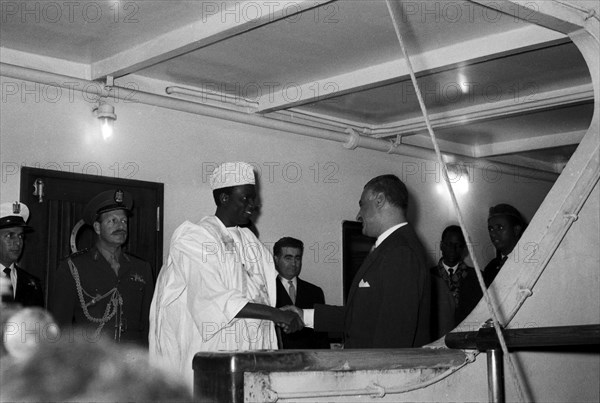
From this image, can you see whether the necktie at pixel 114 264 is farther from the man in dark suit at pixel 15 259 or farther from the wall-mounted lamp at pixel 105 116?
the wall-mounted lamp at pixel 105 116

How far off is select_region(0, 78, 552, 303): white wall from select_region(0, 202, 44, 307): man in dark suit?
54 centimetres

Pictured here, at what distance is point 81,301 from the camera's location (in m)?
5.21

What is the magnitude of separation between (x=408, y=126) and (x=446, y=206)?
2054 millimetres

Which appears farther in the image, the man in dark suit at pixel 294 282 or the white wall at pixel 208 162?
the man in dark suit at pixel 294 282

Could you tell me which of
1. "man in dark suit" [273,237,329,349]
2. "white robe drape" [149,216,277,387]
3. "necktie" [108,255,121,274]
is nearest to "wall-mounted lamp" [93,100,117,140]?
"necktie" [108,255,121,274]

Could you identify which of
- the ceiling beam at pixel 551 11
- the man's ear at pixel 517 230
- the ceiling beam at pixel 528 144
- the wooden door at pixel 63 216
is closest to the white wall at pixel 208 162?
the wooden door at pixel 63 216

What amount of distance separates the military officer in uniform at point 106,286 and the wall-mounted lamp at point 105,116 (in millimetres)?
962

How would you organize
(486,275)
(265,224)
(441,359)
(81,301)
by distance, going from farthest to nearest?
1. (265,224)
2. (486,275)
3. (81,301)
4. (441,359)

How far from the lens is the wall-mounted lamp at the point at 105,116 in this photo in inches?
255

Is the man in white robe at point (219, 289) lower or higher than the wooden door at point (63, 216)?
lower

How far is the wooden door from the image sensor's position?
246 inches

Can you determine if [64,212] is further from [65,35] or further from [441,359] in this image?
[441,359]

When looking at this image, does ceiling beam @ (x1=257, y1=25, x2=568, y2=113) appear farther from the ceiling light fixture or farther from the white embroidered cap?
the white embroidered cap

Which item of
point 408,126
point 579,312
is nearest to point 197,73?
point 408,126
